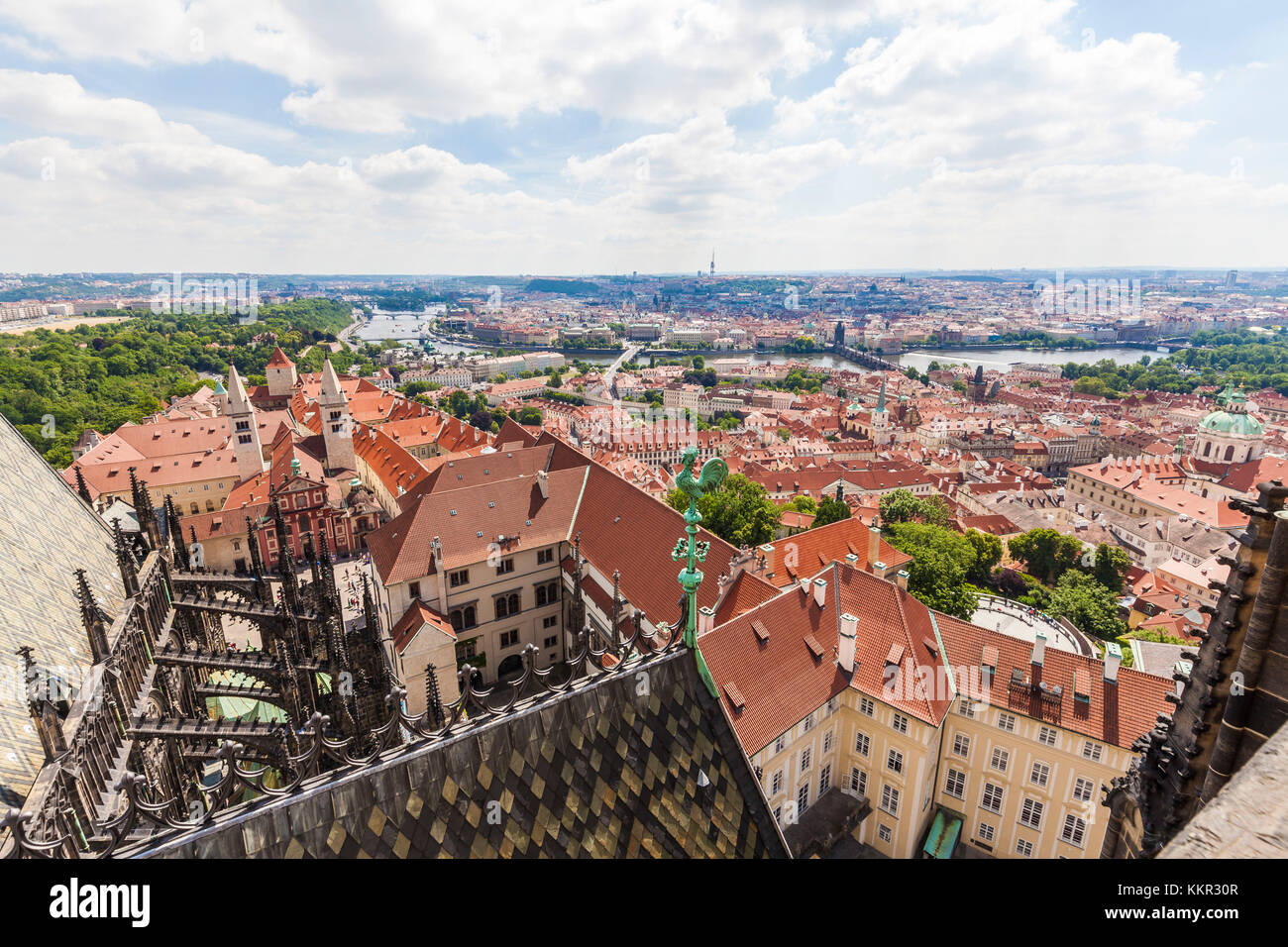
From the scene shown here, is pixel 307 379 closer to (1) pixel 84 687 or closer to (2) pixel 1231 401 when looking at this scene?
(1) pixel 84 687

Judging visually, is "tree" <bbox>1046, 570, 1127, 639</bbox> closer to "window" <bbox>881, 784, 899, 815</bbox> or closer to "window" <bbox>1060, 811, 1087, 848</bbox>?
"window" <bbox>1060, 811, 1087, 848</bbox>

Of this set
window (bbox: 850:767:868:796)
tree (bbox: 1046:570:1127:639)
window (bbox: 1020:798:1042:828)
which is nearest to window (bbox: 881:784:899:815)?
window (bbox: 850:767:868:796)

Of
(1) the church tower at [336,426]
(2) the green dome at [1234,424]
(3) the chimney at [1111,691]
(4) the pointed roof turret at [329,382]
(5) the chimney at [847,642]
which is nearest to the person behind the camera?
(3) the chimney at [1111,691]

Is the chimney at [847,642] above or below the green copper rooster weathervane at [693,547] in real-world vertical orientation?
below

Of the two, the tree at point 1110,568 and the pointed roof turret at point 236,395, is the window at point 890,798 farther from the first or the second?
the pointed roof turret at point 236,395

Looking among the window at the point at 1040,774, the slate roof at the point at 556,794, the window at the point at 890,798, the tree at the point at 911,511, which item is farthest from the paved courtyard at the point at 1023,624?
the slate roof at the point at 556,794

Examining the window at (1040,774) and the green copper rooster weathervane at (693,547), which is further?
the window at (1040,774)
